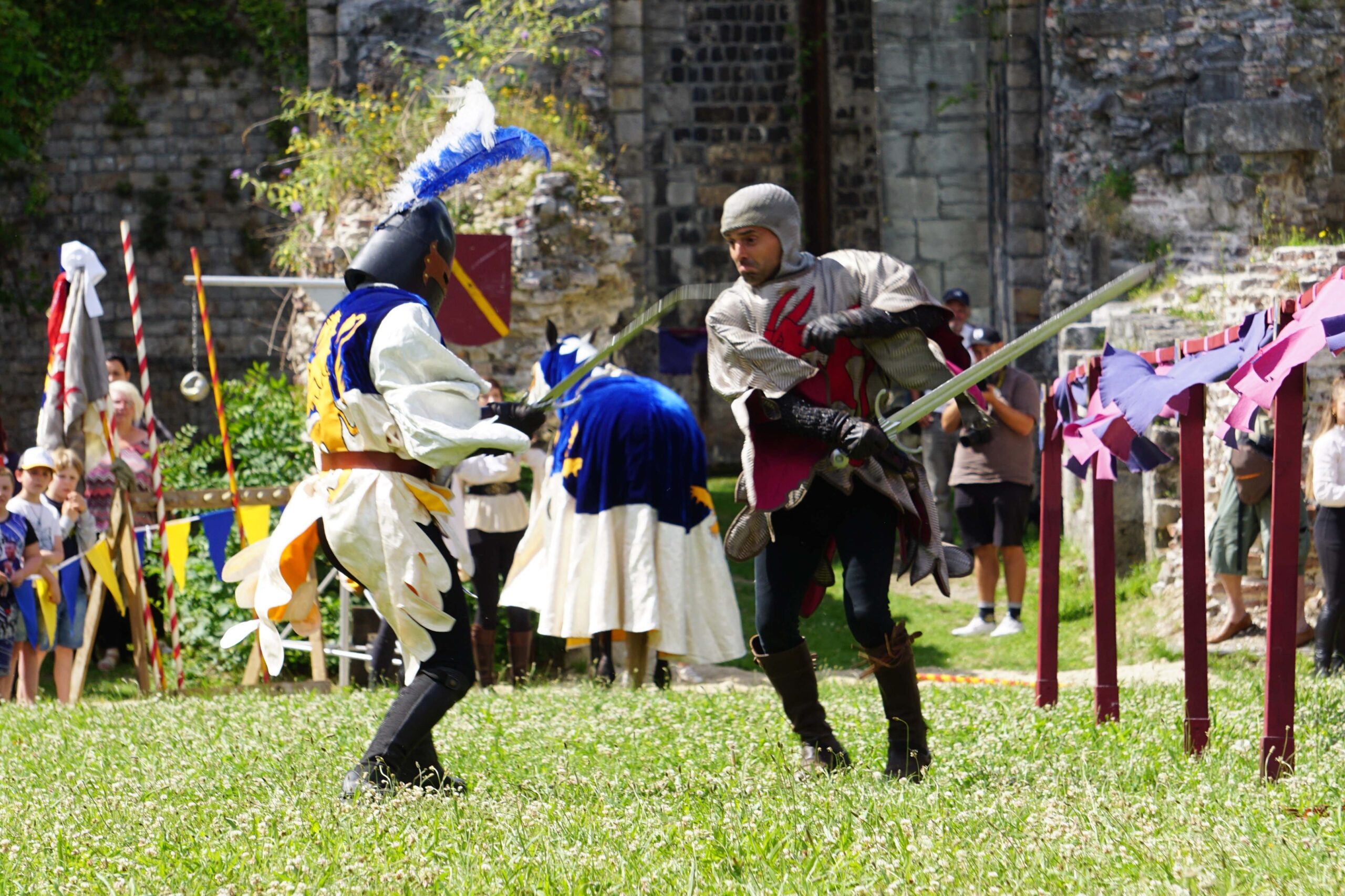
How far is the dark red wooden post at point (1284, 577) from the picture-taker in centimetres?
388

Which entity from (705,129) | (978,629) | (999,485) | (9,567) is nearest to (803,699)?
(9,567)

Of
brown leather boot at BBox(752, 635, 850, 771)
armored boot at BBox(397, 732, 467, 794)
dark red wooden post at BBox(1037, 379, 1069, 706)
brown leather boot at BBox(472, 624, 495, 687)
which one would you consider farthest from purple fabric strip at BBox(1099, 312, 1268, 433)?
brown leather boot at BBox(472, 624, 495, 687)

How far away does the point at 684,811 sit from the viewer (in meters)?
3.71

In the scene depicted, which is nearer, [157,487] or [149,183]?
[157,487]

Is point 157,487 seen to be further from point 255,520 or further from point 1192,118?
point 1192,118

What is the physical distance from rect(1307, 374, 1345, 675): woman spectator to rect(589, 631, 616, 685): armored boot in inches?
138

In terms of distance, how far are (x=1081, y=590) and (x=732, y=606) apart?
11.7 feet

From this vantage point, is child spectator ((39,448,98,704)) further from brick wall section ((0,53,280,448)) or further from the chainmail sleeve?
brick wall section ((0,53,280,448))

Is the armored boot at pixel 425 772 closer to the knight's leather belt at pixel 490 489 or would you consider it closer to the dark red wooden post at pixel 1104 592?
the dark red wooden post at pixel 1104 592

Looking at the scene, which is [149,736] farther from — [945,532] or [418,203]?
[945,532]

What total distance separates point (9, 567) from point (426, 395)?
167 inches

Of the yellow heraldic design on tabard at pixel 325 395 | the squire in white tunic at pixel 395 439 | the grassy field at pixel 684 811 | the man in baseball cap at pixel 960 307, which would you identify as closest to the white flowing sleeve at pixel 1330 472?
the grassy field at pixel 684 811

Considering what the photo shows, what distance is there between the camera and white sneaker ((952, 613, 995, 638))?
31.4 ft

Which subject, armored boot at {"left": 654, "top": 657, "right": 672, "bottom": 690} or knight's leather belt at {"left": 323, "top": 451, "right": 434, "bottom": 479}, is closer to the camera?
knight's leather belt at {"left": 323, "top": 451, "right": 434, "bottom": 479}
